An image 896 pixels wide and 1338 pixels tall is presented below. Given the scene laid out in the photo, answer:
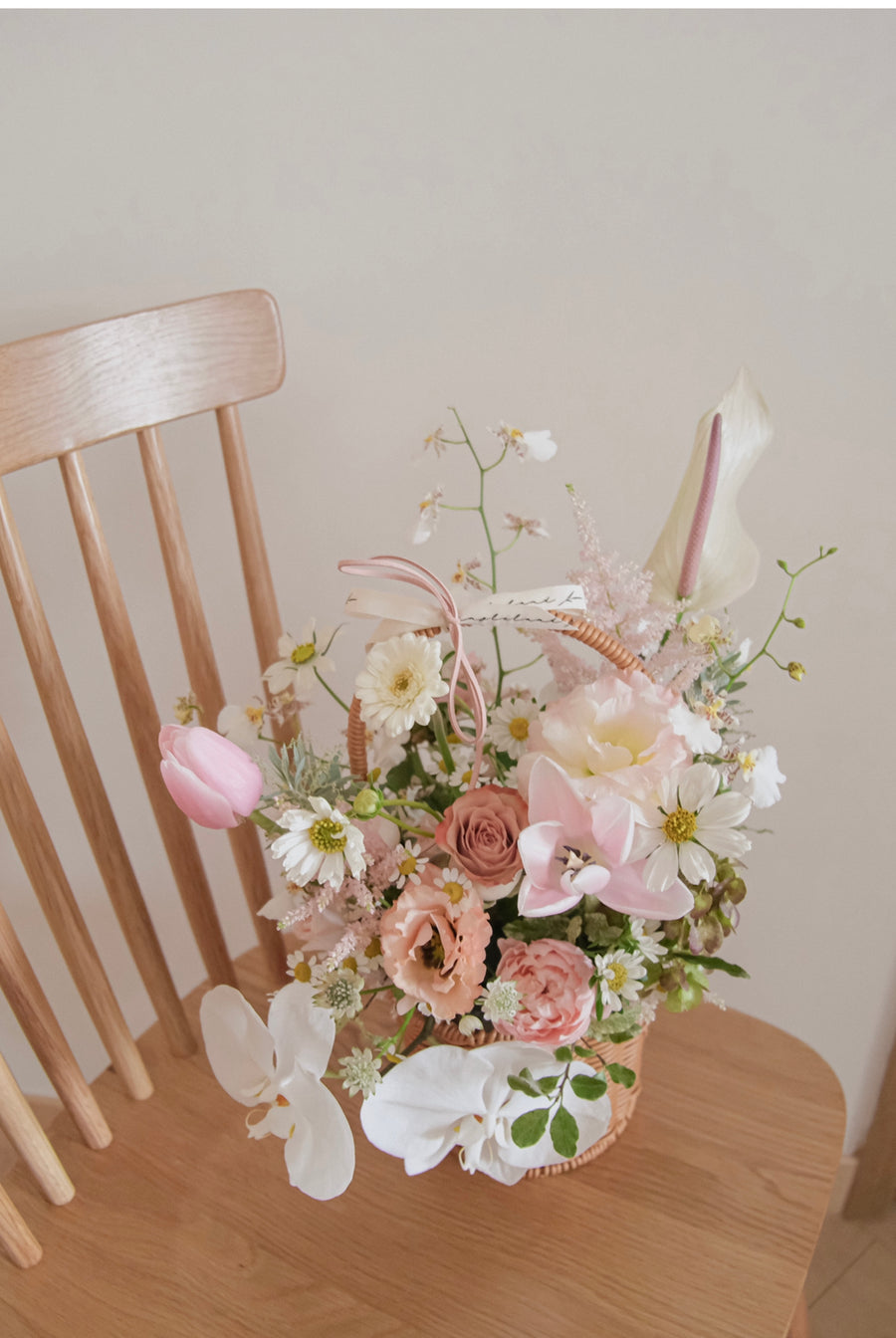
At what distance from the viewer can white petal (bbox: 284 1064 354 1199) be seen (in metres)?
0.55

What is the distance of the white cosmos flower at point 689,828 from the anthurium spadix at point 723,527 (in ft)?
0.49

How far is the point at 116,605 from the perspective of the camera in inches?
28.9

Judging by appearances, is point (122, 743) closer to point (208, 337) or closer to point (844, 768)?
point (208, 337)

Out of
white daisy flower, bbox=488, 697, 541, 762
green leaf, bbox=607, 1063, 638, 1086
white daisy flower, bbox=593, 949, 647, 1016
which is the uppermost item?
white daisy flower, bbox=488, 697, 541, 762

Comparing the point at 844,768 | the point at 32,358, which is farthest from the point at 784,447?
the point at 32,358

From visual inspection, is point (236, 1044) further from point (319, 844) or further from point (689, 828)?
point (689, 828)

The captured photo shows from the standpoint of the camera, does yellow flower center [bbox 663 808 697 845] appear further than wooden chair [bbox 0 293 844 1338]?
No

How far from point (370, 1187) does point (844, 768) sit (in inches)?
22.9

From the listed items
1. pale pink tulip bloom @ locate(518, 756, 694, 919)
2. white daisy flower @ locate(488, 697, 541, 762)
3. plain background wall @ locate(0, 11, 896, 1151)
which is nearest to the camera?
pale pink tulip bloom @ locate(518, 756, 694, 919)

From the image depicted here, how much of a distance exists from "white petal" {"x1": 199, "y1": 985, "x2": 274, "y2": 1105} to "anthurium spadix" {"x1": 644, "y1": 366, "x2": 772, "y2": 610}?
357mm

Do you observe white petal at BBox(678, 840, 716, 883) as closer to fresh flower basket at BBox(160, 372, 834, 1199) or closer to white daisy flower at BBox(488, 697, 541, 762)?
fresh flower basket at BBox(160, 372, 834, 1199)

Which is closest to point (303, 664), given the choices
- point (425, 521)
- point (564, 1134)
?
point (425, 521)

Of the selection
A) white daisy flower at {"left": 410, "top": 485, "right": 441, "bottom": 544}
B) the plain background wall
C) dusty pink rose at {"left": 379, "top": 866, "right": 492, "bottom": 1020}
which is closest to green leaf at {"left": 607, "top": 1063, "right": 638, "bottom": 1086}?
dusty pink rose at {"left": 379, "top": 866, "right": 492, "bottom": 1020}

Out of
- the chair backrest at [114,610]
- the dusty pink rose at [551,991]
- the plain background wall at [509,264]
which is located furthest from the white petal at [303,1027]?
the plain background wall at [509,264]
